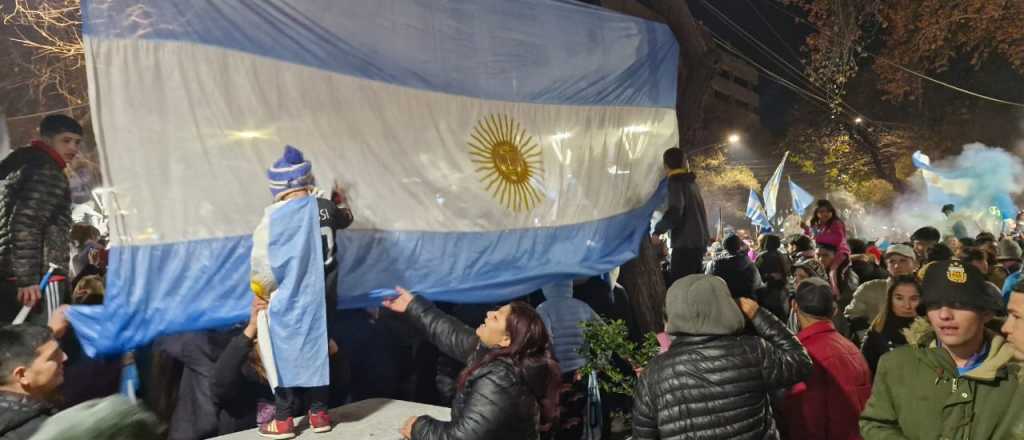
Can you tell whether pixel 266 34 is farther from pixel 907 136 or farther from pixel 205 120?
pixel 907 136

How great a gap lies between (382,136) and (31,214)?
2.20 meters

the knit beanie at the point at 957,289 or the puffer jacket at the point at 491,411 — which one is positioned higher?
the knit beanie at the point at 957,289

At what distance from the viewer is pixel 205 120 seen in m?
4.15

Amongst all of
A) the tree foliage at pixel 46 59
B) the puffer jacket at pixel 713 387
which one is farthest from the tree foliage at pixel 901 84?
the tree foliage at pixel 46 59

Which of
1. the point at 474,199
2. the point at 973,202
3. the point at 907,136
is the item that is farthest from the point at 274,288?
the point at 907,136

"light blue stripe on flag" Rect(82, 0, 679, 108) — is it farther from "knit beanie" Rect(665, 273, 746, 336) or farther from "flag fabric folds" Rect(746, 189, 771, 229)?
"flag fabric folds" Rect(746, 189, 771, 229)

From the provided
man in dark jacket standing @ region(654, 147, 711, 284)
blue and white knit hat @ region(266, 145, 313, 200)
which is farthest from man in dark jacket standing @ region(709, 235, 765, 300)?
blue and white knit hat @ region(266, 145, 313, 200)

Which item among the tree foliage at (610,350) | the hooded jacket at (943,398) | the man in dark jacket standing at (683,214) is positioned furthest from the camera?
the man in dark jacket standing at (683,214)

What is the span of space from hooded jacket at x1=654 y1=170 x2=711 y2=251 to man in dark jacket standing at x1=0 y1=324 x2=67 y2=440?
17.6ft

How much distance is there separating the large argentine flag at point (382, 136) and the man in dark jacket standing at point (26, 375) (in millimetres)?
871

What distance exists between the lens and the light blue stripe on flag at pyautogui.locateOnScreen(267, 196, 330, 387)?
3854 mm

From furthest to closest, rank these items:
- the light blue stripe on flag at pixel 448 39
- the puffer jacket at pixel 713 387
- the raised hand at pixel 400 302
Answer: the raised hand at pixel 400 302 → the light blue stripe on flag at pixel 448 39 → the puffer jacket at pixel 713 387

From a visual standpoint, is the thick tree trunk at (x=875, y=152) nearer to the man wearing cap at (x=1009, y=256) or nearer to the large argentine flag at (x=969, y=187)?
the large argentine flag at (x=969, y=187)

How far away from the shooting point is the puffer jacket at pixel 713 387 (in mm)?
3576
